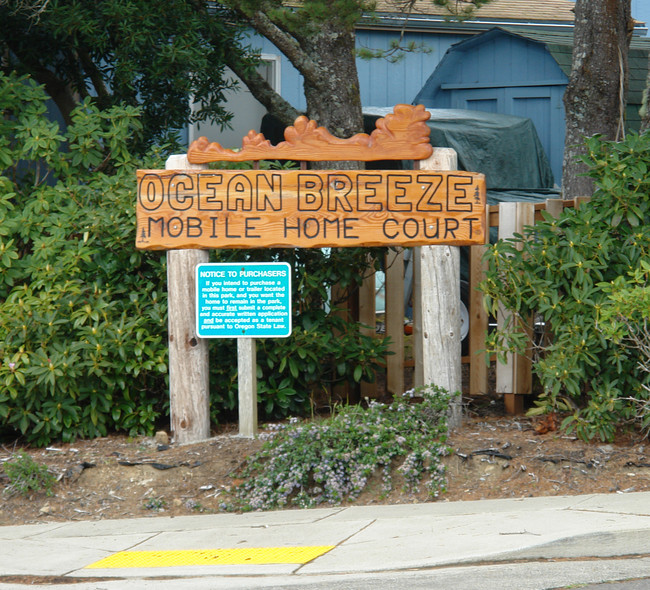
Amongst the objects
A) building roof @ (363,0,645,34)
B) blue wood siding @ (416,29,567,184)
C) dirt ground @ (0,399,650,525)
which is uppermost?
building roof @ (363,0,645,34)

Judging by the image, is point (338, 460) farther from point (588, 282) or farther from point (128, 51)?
point (128, 51)

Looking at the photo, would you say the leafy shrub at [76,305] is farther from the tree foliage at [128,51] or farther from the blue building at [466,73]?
the blue building at [466,73]

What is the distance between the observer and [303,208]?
6766 millimetres

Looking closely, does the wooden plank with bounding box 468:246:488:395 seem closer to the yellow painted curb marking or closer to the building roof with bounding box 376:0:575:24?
the yellow painted curb marking

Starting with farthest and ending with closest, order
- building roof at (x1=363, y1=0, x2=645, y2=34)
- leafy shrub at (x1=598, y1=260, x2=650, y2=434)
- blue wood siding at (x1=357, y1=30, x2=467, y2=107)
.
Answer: building roof at (x1=363, y1=0, x2=645, y2=34), blue wood siding at (x1=357, y1=30, x2=467, y2=107), leafy shrub at (x1=598, y1=260, x2=650, y2=434)

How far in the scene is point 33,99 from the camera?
8.17 m

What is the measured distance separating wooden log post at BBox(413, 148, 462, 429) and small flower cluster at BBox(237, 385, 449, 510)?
58cm

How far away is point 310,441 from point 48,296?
7.60ft

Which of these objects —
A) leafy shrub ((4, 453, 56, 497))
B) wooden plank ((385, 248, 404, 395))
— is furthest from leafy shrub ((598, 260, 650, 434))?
leafy shrub ((4, 453, 56, 497))

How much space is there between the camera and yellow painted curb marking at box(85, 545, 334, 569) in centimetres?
461

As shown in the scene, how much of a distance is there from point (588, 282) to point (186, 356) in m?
2.86

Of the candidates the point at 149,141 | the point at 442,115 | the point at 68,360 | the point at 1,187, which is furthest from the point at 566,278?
the point at 442,115

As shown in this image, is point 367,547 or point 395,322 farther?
point 395,322

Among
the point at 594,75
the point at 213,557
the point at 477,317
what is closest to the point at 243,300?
the point at 477,317
